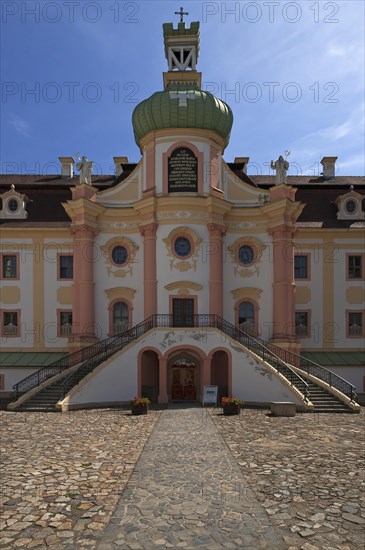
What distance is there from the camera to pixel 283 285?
27.4 metres

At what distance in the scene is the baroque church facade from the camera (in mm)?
25531

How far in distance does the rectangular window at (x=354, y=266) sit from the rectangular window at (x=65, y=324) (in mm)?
18003

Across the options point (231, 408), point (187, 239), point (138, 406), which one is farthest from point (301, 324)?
point (138, 406)

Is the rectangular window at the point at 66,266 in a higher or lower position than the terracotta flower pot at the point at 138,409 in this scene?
higher

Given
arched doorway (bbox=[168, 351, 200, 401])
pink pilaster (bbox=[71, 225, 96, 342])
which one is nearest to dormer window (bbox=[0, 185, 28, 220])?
pink pilaster (bbox=[71, 225, 96, 342])

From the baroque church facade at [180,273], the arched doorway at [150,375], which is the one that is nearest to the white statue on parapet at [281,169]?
the baroque church facade at [180,273]

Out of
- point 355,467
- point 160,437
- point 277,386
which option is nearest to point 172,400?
point 277,386

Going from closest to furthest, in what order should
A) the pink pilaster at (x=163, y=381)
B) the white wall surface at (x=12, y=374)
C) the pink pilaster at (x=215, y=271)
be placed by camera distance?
the pink pilaster at (x=163, y=381) → the pink pilaster at (x=215, y=271) → the white wall surface at (x=12, y=374)

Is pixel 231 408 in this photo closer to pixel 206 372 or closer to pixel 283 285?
pixel 206 372

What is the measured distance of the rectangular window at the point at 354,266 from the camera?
3052cm

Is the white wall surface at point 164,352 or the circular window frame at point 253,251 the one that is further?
the circular window frame at point 253,251

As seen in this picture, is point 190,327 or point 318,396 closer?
point 318,396

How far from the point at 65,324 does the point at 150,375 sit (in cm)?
677

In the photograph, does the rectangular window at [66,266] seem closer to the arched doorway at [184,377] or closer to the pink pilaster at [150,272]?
the pink pilaster at [150,272]
